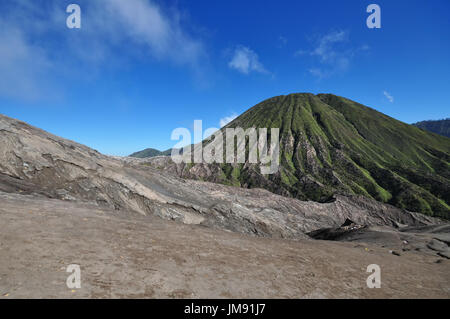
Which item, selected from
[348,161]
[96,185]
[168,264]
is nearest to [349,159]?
[348,161]

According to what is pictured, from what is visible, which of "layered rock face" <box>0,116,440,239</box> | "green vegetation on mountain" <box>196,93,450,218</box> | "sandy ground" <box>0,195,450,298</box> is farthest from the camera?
"green vegetation on mountain" <box>196,93,450,218</box>

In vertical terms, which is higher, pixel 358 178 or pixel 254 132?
pixel 254 132

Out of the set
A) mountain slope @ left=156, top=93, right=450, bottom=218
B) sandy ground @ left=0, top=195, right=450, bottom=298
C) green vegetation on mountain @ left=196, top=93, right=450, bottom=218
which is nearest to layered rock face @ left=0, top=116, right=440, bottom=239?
sandy ground @ left=0, top=195, right=450, bottom=298

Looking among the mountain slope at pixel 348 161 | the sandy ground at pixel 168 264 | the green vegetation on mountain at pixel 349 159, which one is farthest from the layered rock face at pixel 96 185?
the mountain slope at pixel 348 161

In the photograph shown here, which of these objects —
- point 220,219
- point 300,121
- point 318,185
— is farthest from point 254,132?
point 220,219

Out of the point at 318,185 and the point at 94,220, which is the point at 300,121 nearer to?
the point at 318,185

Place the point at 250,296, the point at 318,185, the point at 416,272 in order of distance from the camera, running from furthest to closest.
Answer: the point at 318,185
the point at 416,272
the point at 250,296

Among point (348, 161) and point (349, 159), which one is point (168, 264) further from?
point (349, 159)

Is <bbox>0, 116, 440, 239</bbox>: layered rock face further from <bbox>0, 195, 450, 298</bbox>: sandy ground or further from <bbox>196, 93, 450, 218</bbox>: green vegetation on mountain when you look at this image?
<bbox>196, 93, 450, 218</bbox>: green vegetation on mountain
